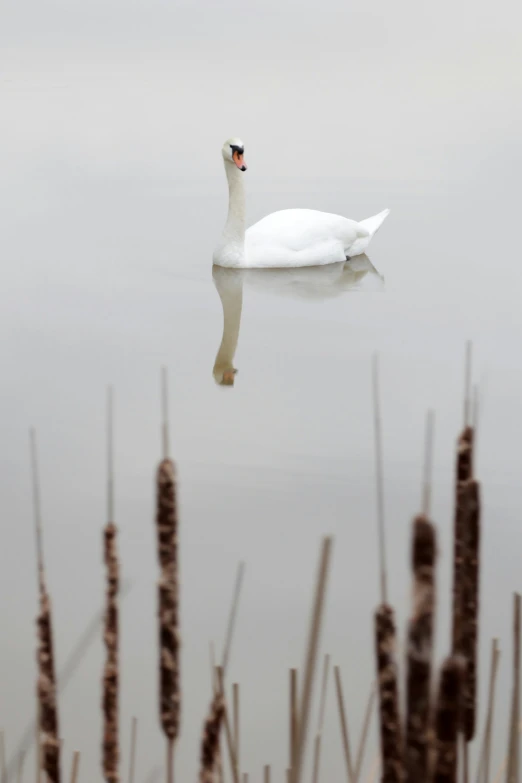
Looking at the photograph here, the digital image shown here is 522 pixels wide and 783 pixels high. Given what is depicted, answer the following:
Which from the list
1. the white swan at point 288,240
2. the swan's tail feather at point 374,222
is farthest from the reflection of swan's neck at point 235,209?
the swan's tail feather at point 374,222

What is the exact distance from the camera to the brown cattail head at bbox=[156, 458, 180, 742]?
0.73 m

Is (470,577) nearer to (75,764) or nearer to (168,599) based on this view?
(168,599)

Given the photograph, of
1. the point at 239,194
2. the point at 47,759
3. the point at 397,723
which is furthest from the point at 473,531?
the point at 239,194

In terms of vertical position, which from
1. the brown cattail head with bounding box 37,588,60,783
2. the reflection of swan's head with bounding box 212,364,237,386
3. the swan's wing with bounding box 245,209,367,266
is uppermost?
the swan's wing with bounding box 245,209,367,266

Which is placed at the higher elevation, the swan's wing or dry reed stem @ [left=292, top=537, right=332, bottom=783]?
the swan's wing

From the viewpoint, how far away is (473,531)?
32.0 inches

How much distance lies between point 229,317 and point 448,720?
4.21 meters

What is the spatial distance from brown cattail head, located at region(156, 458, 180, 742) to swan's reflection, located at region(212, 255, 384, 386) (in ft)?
12.9

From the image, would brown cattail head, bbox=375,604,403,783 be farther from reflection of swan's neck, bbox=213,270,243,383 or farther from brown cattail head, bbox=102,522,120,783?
reflection of swan's neck, bbox=213,270,243,383

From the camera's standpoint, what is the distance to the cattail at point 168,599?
73cm

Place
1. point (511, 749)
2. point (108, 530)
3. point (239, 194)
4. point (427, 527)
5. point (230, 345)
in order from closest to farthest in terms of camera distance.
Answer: point (427, 527) < point (108, 530) < point (511, 749) < point (230, 345) < point (239, 194)

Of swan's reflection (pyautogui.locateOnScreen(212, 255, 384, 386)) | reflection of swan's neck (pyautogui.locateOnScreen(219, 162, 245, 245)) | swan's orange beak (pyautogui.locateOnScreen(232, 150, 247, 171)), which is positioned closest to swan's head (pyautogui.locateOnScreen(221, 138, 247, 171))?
swan's orange beak (pyautogui.locateOnScreen(232, 150, 247, 171))

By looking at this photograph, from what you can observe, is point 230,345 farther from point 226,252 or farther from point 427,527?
point 427,527

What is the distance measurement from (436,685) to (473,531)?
16 centimetres
